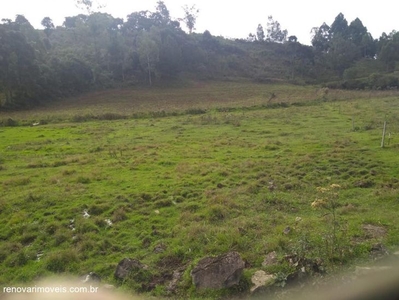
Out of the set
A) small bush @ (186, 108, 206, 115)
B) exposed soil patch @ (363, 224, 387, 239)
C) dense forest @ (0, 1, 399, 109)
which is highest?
dense forest @ (0, 1, 399, 109)

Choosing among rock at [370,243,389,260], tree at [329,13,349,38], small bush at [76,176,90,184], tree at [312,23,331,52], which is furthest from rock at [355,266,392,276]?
tree at [329,13,349,38]

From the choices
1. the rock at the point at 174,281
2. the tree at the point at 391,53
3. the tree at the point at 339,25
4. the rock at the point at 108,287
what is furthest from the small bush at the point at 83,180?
the tree at the point at 339,25

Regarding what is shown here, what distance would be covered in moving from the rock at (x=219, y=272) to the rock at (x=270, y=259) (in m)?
0.99

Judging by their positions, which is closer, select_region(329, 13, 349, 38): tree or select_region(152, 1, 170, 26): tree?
select_region(152, 1, 170, 26): tree

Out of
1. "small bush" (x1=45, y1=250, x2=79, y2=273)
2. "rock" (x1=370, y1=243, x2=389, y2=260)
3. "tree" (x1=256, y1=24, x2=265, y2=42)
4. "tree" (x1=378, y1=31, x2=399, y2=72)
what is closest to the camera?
"rock" (x1=370, y1=243, x2=389, y2=260)

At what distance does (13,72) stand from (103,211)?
50910 millimetres

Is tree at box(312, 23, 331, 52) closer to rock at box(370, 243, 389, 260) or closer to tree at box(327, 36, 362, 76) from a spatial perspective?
tree at box(327, 36, 362, 76)

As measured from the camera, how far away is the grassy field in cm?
1091

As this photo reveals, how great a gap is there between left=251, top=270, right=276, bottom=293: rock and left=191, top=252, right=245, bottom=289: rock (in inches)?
16.9

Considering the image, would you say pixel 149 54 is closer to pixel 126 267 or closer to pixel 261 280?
pixel 126 267

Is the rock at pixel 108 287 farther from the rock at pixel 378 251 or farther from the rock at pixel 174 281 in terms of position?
the rock at pixel 378 251

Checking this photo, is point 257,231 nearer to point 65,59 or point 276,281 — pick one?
point 276,281

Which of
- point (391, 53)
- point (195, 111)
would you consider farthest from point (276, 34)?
point (195, 111)

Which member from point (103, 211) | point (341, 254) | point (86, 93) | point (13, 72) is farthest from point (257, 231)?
point (86, 93)
